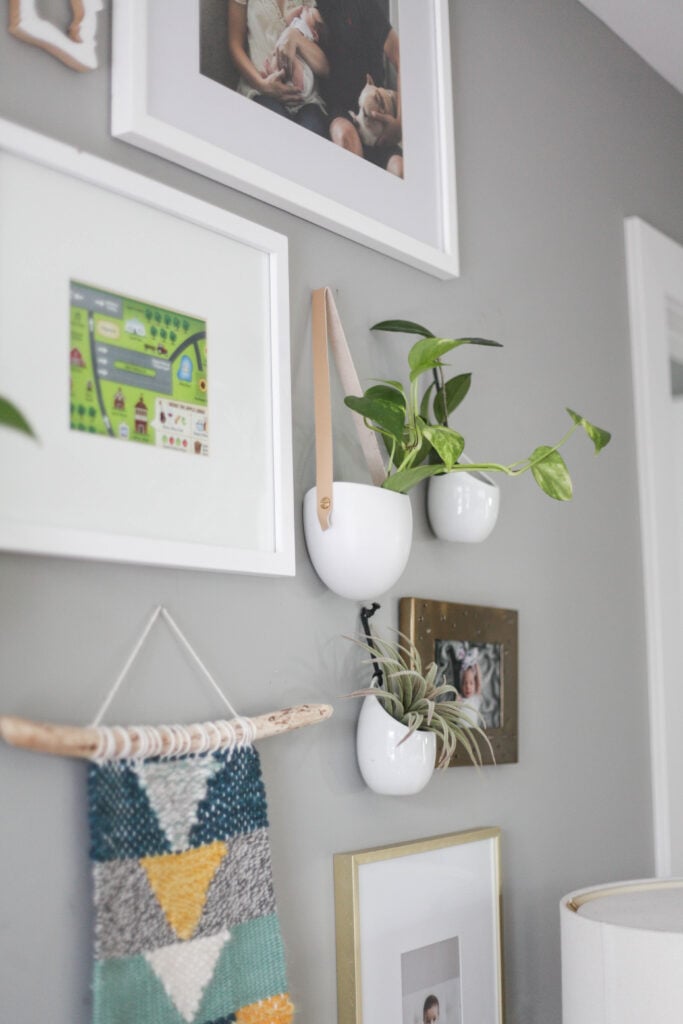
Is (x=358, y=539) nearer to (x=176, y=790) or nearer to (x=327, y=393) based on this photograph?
(x=327, y=393)

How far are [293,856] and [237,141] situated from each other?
67cm

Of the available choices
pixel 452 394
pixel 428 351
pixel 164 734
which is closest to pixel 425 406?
pixel 452 394

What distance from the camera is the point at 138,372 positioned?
3.03 feet

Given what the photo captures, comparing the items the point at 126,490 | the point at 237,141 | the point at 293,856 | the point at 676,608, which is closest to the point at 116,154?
the point at 237,141

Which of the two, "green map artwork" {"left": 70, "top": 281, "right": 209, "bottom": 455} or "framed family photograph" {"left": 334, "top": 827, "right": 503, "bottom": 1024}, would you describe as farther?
"framed family photograph" {"left": 334, "top": 827, "right": 503, "bottom": 1024}

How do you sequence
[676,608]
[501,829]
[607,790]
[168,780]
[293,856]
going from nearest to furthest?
1. [168,780]
2. [293,856]
3. [501,829]
4. [607,790]
5. [676,608]

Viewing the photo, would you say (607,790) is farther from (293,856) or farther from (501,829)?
(293,856)

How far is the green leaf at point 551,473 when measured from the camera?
1.12m

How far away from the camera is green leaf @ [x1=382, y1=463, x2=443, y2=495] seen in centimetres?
109

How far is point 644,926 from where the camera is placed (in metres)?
1.04

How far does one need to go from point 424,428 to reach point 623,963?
1.74 ft

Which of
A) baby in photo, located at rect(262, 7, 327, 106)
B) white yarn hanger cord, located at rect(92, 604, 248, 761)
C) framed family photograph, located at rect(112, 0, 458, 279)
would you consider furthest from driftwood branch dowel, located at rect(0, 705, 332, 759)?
baby in photo, located at rect(262, 7, 327, 106)

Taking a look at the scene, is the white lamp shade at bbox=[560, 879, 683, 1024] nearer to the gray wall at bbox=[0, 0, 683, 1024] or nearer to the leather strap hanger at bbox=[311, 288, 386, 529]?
the gray wall at bbox=[0, 0, 683, 1024]

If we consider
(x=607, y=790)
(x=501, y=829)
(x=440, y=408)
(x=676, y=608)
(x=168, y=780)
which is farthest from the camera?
(x=676, y=608)
